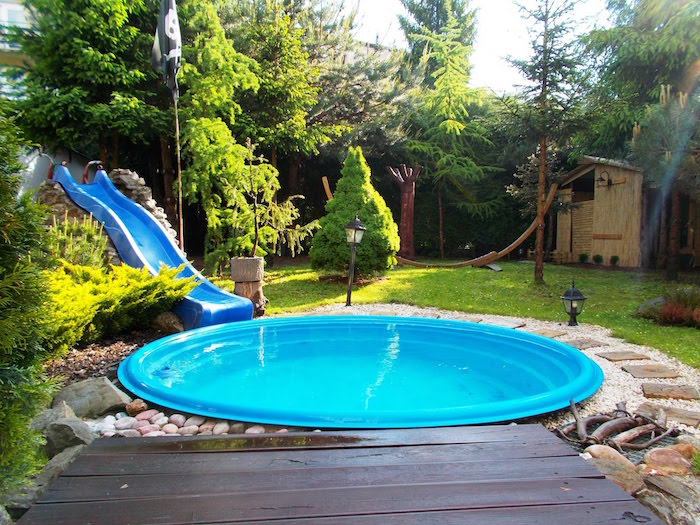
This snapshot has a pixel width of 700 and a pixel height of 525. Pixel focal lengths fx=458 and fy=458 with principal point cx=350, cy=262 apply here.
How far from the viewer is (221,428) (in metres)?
2.96

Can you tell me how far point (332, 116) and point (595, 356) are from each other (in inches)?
431

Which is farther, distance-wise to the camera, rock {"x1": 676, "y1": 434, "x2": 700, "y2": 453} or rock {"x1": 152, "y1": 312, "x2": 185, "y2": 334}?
rock {"x1": 152, "y1": 312, "x2": 185, "y2": 334}

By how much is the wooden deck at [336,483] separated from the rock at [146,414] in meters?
1.35

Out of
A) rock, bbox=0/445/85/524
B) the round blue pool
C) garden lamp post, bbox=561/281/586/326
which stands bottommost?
the round blue pool

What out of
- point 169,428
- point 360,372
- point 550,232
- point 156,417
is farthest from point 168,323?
point 550,232

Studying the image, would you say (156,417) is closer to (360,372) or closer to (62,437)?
(62,437)

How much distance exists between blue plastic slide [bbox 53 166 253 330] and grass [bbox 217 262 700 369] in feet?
4.05

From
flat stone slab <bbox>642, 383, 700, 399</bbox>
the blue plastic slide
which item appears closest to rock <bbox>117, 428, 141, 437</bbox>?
the blue plastic slide

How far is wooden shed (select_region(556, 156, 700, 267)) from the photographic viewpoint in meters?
11.9

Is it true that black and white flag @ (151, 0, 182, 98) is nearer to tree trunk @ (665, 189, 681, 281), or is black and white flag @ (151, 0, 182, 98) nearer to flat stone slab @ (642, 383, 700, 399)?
flat stone slab @ (642, 383, 700, 399)

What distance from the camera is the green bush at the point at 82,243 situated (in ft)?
18.7

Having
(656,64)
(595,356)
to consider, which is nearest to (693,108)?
(656,64)

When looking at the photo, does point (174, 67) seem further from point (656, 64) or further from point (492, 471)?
point (656, 64)

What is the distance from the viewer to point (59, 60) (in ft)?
32.7
